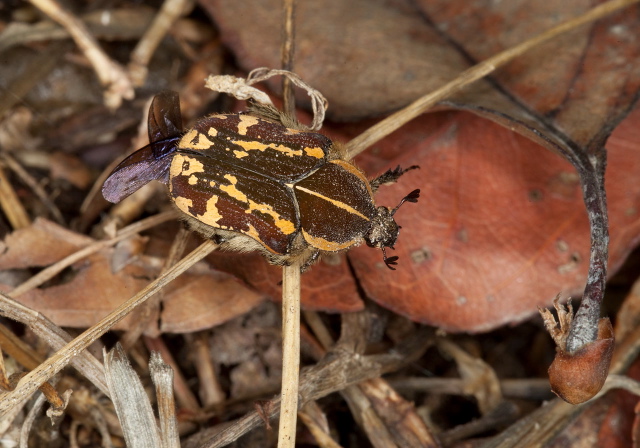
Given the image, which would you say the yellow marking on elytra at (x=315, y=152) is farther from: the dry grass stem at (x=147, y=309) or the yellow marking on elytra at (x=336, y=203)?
the dry grass stem at (x=147, y=309)

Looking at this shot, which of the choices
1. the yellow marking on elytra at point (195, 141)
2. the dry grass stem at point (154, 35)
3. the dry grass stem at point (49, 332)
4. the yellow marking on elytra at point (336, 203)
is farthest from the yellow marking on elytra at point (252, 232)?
the dry grass stem at point (154, 35)

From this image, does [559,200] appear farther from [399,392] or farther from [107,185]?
[107,185]

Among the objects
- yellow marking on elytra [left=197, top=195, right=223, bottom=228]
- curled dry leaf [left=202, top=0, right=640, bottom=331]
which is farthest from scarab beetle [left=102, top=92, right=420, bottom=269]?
curled dry leaf [left=202, top=0, right=640, bottom=331]

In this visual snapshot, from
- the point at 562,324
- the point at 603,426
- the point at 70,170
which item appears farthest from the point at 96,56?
the point at 603,426

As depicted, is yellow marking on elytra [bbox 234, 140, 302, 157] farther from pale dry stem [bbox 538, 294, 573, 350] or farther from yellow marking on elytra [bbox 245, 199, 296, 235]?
pale dry stem [bbox 538, 294, 573, 350]

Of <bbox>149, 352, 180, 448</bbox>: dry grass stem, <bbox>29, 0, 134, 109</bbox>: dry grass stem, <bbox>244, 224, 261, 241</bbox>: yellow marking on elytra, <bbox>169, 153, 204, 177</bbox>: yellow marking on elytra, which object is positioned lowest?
<bbox>149, 352, 180, 448</bbox>: dry grass stem

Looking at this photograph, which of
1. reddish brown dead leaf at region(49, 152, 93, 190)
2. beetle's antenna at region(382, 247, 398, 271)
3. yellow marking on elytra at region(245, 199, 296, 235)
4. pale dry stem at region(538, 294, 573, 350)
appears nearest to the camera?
pale dry stem at region(538, 294, 573, 350)

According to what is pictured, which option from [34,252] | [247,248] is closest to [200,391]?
[247,248]
